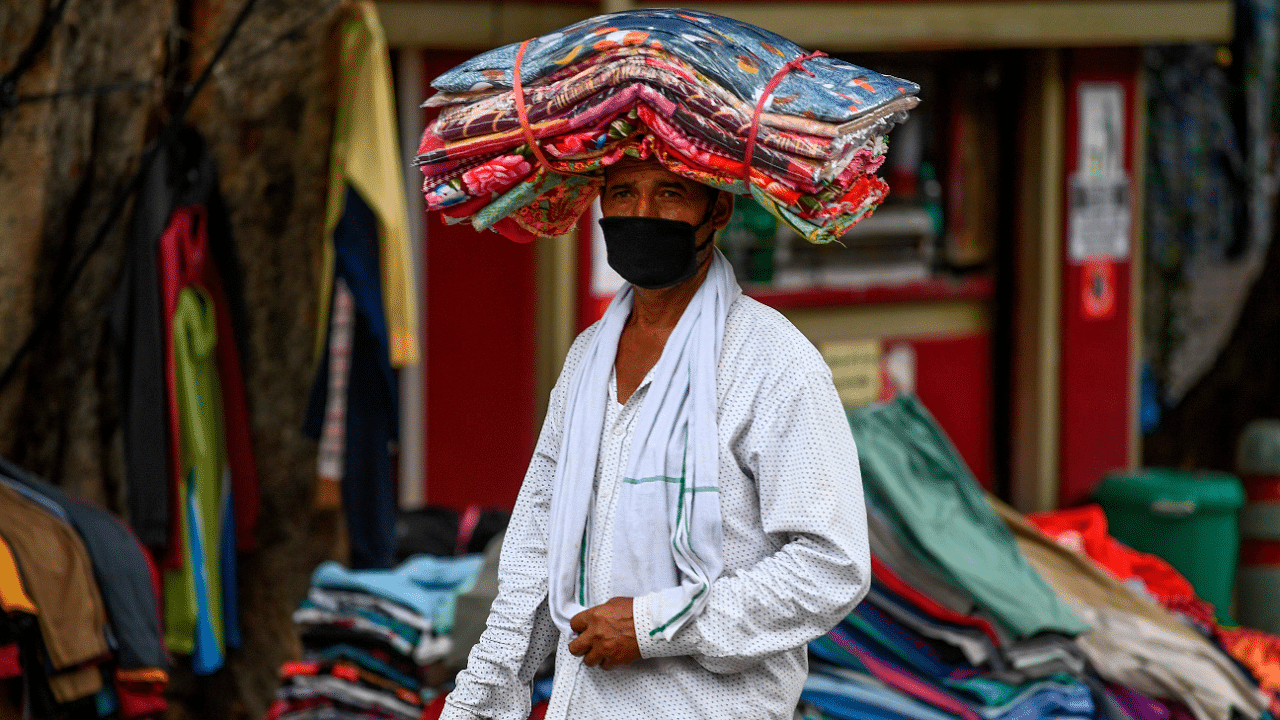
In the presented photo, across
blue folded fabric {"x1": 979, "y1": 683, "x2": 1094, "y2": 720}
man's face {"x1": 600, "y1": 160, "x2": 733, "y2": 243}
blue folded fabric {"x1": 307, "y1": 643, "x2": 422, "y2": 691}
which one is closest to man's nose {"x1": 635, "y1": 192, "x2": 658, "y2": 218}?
man's face {"x1": 600, "y1": 160, "x2": 733, "y2": 243}

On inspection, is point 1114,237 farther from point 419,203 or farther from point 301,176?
point 301,176

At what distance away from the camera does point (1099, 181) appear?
249 inches

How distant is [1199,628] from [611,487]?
2951mm

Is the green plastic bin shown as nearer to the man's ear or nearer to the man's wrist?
the man's ear

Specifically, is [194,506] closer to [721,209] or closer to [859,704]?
[859,704]

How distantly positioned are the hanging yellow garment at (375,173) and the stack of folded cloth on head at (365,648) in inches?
32.3

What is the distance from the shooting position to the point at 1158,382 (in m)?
8.88

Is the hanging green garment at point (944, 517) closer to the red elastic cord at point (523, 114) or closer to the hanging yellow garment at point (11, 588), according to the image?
the red elastic cord at point (523, 114)

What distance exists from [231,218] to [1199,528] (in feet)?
12.7

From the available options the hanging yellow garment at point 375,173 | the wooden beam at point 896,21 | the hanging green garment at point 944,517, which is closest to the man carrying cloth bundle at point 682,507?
the hanging green garment at point 944,517

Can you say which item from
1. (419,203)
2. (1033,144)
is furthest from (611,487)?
(1033,144)

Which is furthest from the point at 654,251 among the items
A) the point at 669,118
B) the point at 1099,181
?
the point at 1099,181

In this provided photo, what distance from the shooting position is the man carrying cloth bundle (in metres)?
2.34

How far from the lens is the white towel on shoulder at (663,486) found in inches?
93.6
